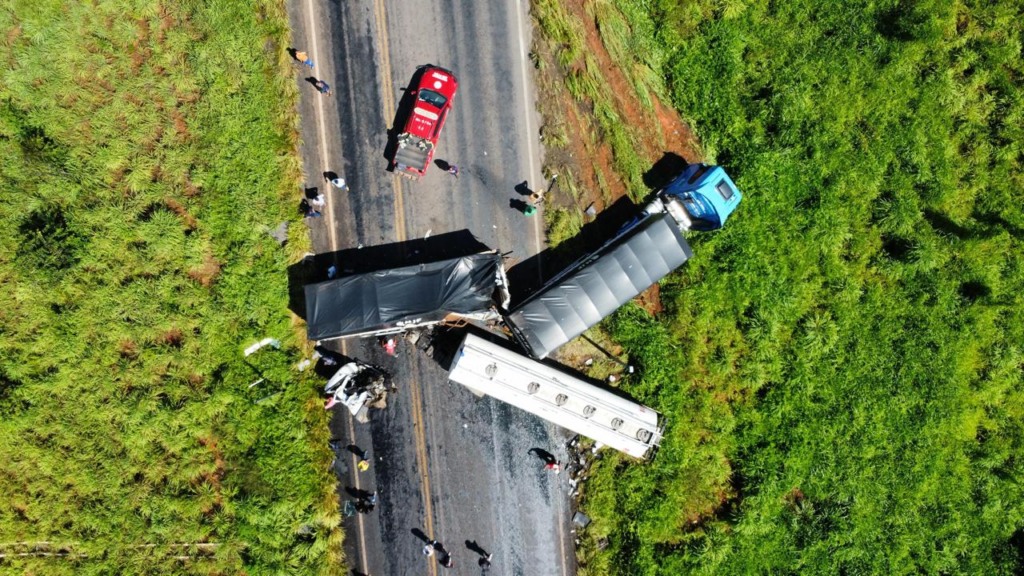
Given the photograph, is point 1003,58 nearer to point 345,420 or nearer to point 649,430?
point 649,430

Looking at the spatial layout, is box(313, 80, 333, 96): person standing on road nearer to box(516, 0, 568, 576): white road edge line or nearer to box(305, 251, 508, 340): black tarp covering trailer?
box(516, 0, 568, 576): white road edge line

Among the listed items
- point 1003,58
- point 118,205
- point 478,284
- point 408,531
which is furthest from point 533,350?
point 1003,58

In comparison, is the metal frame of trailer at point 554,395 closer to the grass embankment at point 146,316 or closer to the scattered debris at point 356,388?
the scattered debris at point 356,388

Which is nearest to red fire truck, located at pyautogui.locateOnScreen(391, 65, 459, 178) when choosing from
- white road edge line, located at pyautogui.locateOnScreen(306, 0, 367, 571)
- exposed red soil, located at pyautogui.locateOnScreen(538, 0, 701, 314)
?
white road edge line, located at pyautogui.locateOnScreen(306, 0, 367, 571)

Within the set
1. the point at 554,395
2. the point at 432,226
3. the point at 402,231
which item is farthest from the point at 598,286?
the point at 402,231

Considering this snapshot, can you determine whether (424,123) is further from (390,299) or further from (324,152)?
(390,299)
